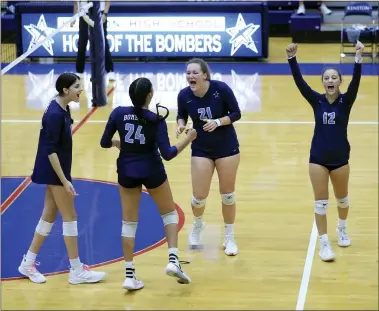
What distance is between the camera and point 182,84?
15156 mm

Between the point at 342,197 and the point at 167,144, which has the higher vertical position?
the point at 167,144

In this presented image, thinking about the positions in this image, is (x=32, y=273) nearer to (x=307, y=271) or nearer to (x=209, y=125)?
(x=209, y=125)

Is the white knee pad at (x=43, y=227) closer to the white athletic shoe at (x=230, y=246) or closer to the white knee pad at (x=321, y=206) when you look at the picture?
the white athletic shoe at (x=230, y=246)

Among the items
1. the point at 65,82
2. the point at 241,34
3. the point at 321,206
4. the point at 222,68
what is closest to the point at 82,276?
the point at 65,82

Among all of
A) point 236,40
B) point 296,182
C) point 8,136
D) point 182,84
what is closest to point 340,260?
point 296,182

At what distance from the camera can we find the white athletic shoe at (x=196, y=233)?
782cm

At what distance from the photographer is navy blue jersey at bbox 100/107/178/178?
6391 mm

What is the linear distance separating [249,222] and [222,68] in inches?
329

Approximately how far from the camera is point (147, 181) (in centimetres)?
651

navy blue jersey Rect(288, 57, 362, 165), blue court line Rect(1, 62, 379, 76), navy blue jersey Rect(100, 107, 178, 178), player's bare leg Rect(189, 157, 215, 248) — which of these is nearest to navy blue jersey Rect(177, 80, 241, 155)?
player's bare leg Rect(189, 157, 215, 248)

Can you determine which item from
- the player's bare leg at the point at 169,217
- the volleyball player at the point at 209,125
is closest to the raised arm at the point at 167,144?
the player's bare leg at the point at 169,217

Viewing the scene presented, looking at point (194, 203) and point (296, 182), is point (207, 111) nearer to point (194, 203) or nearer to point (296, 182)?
point (194, 203)

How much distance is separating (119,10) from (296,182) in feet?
27.3

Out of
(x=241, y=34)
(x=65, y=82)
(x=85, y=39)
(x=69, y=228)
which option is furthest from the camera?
(x=241, y=34)
